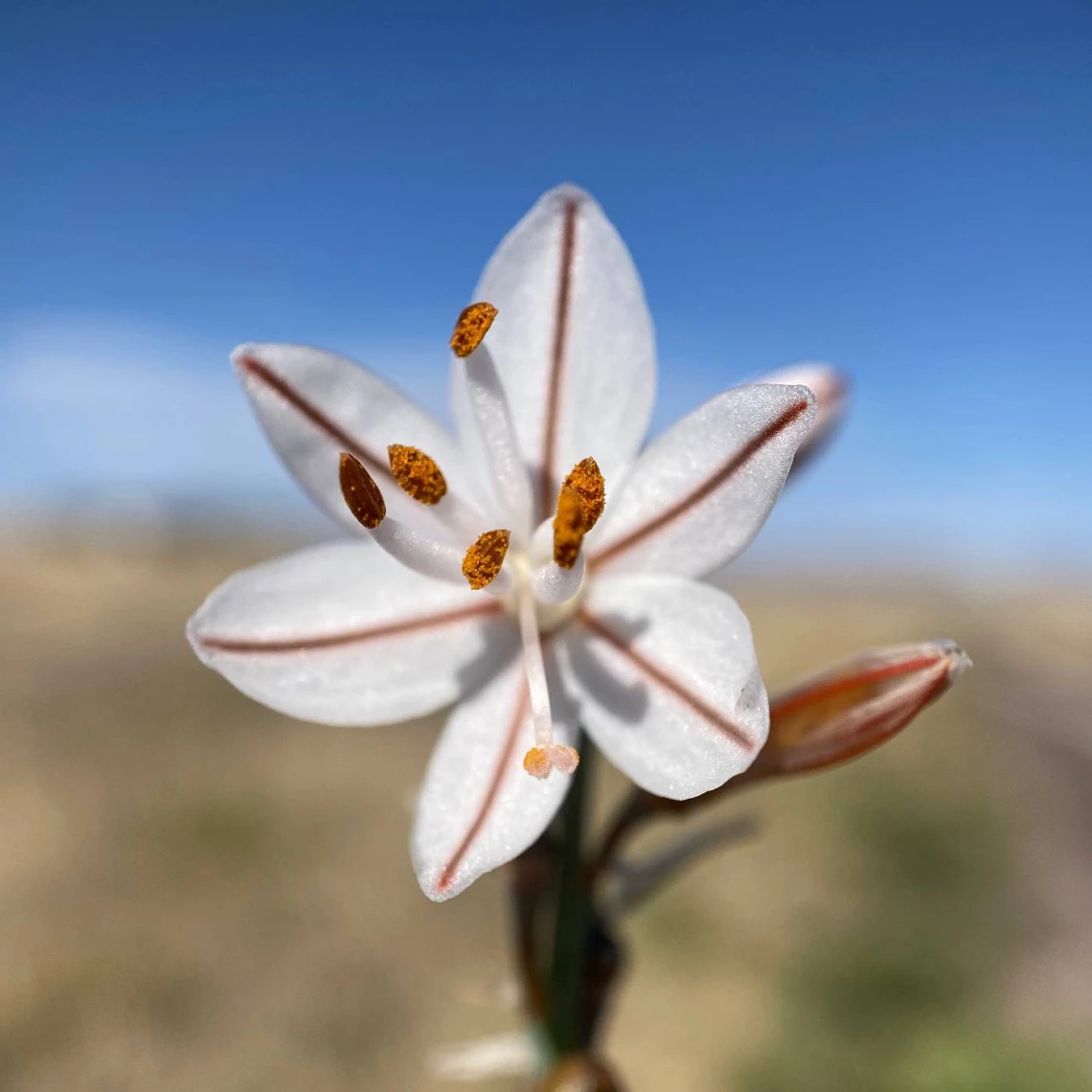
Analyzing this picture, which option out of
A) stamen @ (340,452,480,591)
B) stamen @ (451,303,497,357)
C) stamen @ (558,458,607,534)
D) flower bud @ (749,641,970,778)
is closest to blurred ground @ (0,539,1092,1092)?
flower bud @ (749,641,970,778)

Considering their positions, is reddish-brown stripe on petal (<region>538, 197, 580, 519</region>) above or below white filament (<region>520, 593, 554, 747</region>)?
above

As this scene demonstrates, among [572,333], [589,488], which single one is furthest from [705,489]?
[572,333]

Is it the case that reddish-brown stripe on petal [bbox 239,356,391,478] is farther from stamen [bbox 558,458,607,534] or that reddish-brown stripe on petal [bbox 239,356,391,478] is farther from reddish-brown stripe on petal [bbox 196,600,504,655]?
stamen [bbox 558,458,607,534]

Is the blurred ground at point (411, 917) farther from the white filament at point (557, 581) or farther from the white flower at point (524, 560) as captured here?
the white filament at point (557, 581)

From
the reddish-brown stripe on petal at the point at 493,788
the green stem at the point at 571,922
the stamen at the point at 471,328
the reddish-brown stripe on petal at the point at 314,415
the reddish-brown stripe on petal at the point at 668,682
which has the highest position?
the stamen at the point at 471,328

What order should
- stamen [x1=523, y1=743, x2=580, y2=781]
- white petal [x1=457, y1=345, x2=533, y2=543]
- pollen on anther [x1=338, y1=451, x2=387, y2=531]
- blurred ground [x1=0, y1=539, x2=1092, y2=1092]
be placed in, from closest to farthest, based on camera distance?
stamen [x1=523, y1=743, x2=580, y2=781] → pollen on anther [x1=338, y1=451, x2=387, y2=531] → white petal [x1=457, y1=345, x2=533, y2=543] → blurred ground [x1=0, y1=539, x2=1092, y2=1092]

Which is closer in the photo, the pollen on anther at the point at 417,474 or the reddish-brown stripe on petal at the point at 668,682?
the reddish-brown stripe on petal at the point at 668,682

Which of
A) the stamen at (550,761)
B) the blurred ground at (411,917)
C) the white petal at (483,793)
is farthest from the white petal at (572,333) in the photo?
the blurred ground at (411,917)
